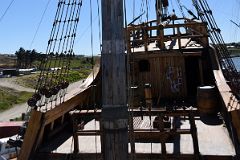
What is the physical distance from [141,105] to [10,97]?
54975 mm

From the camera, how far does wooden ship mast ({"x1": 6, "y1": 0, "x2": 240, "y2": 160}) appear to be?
4.36 meters

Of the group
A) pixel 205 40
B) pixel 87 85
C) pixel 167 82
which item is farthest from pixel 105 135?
pixel 205 40

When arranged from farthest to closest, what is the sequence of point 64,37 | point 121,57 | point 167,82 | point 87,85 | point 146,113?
point 167,82, point 87,85, point 64,37, point 146,113, point 121,57

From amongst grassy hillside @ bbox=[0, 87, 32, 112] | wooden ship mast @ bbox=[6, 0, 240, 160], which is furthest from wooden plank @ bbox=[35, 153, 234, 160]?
grassy hillside @ bbox=[0, 87, 32, 112]

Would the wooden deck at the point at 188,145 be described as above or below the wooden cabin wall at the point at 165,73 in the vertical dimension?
below

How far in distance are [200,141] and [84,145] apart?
2778 millimetres

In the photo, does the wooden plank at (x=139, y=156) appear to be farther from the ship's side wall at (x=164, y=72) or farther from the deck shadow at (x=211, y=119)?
the ship's side wall at (x=164, y=72)

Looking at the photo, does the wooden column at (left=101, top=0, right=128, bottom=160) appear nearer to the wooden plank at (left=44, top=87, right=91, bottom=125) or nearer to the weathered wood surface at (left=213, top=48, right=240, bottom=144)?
the weathered wood surface at (left=213, top=48, right=240, bottom=144)

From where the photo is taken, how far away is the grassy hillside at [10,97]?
54.0 meters

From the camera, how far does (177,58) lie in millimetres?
13398

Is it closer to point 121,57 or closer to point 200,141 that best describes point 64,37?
point 200,141

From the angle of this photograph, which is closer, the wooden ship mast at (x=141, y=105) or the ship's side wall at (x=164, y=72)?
the wooden ship mast at (x=141, y=105)

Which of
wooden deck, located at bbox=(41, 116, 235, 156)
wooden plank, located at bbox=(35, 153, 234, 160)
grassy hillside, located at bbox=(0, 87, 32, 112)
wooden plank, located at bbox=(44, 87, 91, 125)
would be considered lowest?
grassy hillside, located at bbox=(0, 87, 32, 112)

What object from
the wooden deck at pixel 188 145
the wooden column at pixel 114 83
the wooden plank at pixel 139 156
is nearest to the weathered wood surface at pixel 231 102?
the wooden plank at pixel 139 156
